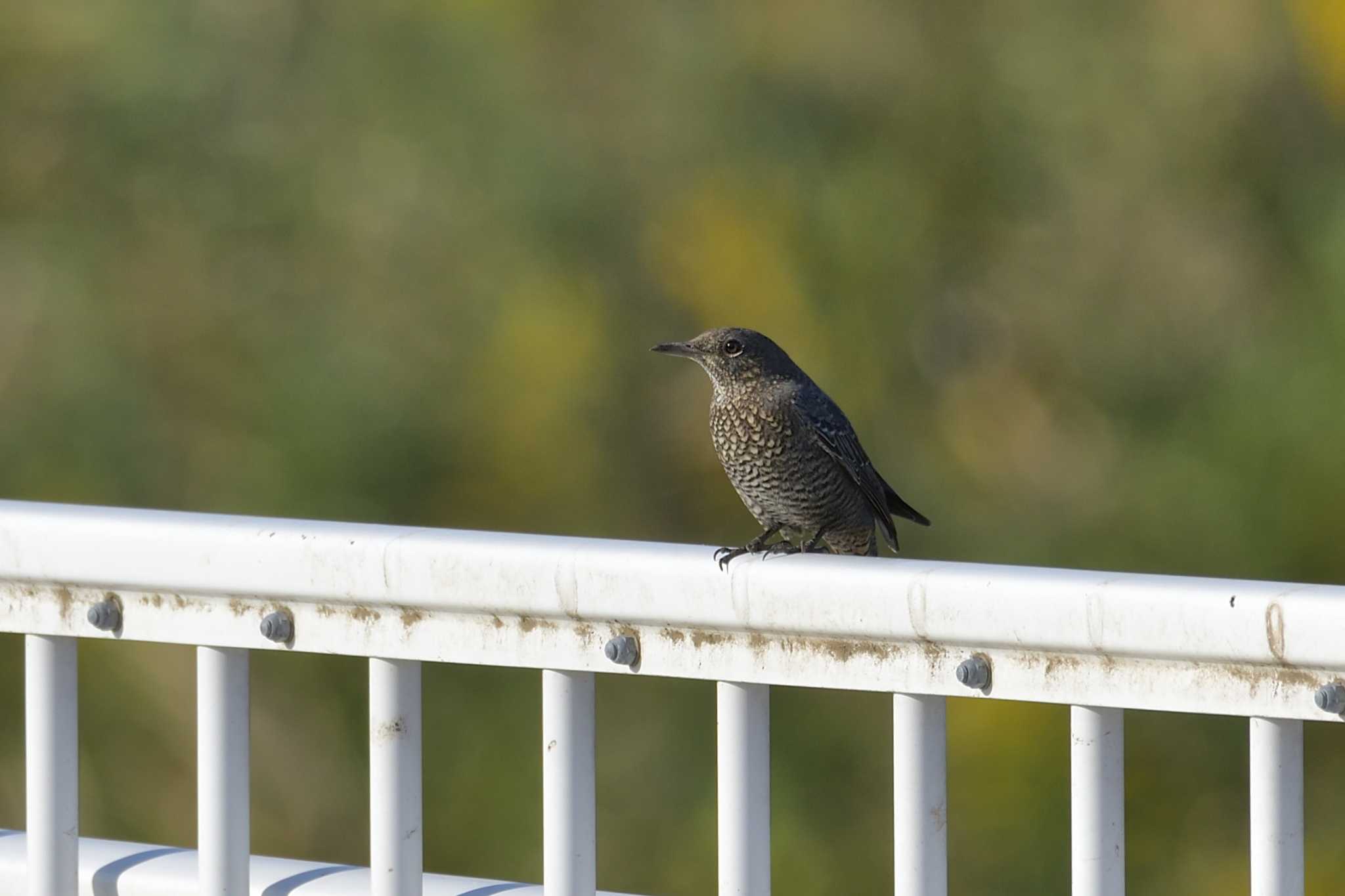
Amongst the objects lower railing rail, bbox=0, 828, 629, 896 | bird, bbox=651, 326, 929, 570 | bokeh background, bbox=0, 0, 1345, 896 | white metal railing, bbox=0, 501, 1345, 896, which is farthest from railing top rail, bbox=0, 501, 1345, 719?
bokeh background, bbox=0, 0, 1345, 896

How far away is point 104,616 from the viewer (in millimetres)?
2283

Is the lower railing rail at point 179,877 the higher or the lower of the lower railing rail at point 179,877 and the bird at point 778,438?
the lower

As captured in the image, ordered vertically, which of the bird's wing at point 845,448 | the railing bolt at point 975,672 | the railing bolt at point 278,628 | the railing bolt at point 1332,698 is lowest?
the railing bolt at point 1332,698

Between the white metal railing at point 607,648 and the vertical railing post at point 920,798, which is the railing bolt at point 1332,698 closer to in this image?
the white metal railing at point 607,648

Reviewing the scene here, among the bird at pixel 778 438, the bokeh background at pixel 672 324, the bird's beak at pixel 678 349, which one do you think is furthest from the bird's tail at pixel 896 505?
the bokeh background at pixel 672 324

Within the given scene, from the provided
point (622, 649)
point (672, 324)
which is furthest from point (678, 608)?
point (672, 324)

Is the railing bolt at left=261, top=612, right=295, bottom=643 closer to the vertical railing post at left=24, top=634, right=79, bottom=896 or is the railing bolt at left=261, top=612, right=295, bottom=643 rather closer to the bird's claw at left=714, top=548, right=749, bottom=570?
the vertical railing post at left=24, top=634, right=79, bottom=896

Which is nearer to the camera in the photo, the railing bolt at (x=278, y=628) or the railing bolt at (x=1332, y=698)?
the railing bolt at (x=1332, y=698)

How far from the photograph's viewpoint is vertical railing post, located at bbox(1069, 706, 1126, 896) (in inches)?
76.3

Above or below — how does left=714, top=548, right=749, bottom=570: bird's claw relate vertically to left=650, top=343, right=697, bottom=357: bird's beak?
below

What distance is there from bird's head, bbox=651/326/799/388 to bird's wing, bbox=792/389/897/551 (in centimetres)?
11

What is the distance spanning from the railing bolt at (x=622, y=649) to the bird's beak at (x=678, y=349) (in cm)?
210

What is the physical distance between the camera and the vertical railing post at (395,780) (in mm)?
2164

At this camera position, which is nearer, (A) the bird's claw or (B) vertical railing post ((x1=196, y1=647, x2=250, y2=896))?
(A) the bird's claw
